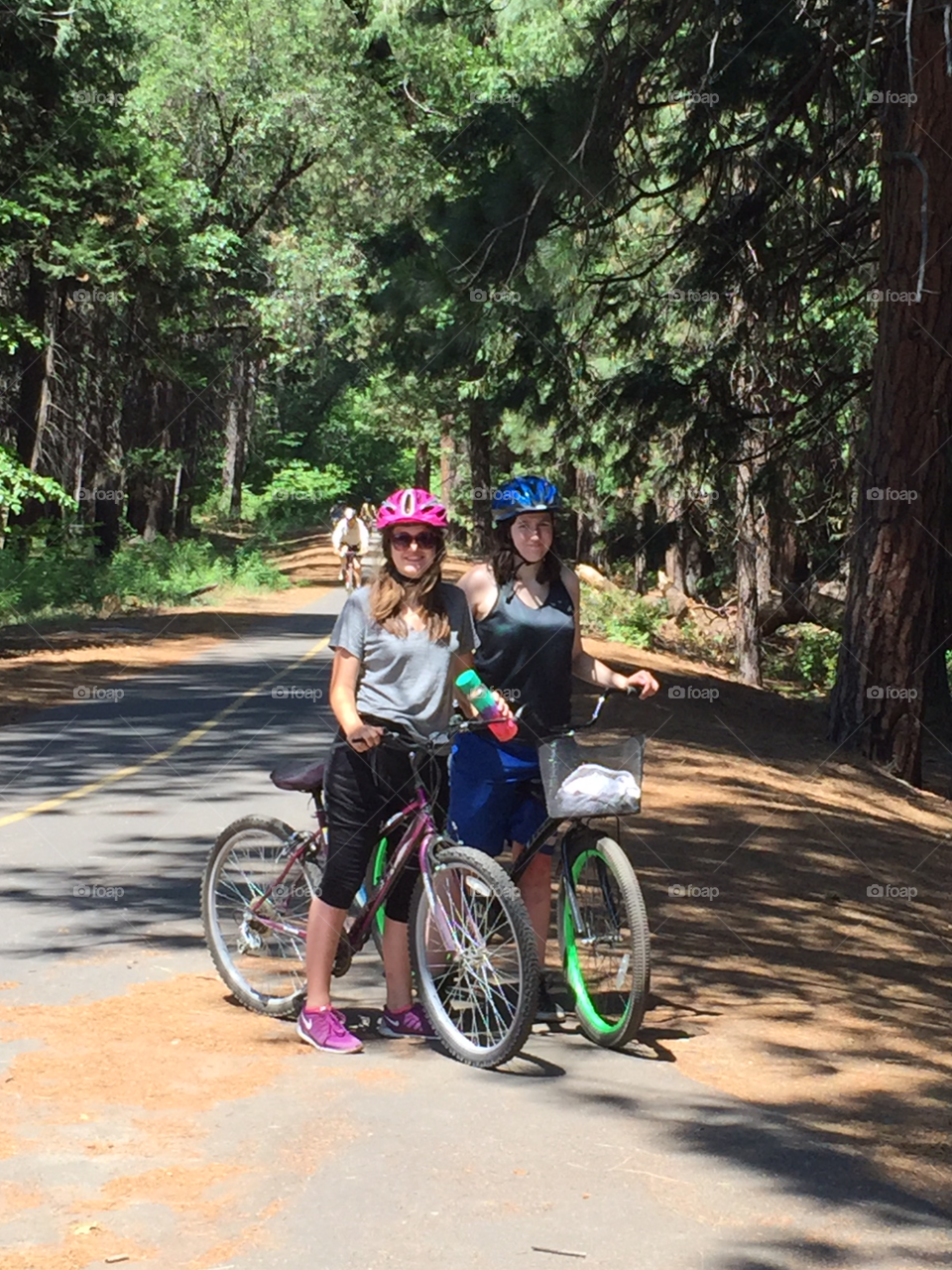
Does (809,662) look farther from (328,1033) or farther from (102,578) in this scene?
(328,1033)

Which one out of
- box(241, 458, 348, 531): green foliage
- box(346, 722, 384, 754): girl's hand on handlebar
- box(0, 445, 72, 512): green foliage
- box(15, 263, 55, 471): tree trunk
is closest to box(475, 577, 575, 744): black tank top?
box(346, 722, 384, 754): girl's hand on handlebar

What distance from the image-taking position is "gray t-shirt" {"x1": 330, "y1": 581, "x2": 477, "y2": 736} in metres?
6.57

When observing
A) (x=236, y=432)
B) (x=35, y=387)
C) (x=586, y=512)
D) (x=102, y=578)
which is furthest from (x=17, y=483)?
(x=236, y=432)

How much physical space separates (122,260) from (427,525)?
27.5 metres

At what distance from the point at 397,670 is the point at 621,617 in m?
31.8

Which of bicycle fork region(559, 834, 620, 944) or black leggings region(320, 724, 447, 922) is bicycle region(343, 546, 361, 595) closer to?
bicycle fork region(559, 834, 620, 944)

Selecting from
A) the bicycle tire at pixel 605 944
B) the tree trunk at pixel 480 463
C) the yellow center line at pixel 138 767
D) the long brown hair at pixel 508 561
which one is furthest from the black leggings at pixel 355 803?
the tree trunk at pixel 480 463

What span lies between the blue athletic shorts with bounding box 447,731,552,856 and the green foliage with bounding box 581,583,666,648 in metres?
26.8

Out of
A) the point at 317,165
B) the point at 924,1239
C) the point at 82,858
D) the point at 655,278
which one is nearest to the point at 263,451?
the point at 317,165

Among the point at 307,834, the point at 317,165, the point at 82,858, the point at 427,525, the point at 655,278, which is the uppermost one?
the point at 317,165

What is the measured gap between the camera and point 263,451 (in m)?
99.9

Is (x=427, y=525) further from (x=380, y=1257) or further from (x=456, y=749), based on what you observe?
(x=380, y=1257)

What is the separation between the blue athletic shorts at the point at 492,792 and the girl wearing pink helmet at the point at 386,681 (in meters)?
0.45

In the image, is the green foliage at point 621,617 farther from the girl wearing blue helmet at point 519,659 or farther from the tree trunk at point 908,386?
the girl wearing blue helmet at point 519,659
